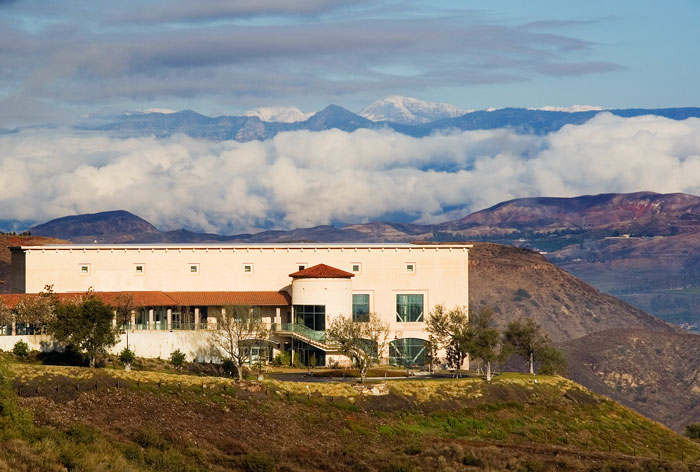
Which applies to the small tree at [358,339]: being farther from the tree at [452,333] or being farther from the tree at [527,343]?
the tree at [527,343]

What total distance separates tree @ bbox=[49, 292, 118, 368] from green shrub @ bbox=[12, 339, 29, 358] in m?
2.27

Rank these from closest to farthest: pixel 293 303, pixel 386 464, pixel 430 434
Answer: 1. pixel 386 464
2. pixel 430 434
3. pixel 293 303

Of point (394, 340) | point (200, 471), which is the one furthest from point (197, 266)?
point (200, 471)

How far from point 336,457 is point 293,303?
34.4 m

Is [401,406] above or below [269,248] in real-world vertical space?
below

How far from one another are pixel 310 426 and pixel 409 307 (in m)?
33.7

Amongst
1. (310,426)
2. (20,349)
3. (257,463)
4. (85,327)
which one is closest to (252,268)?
(85,327)

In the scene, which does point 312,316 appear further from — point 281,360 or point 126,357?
point 126,357

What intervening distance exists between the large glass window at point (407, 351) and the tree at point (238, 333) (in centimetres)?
1347

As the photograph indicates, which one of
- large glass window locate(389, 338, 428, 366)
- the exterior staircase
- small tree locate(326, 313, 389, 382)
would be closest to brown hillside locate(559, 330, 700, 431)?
large glass window locate(389, 338, 428, 366)

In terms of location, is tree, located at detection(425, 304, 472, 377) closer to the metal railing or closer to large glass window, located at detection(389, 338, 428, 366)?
large glass window, located at detection(389, 338, 428, 366)

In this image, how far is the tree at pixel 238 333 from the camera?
7759 centimetres

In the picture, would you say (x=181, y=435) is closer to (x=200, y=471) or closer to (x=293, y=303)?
(x=200, y=471)

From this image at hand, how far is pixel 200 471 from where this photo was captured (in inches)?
1980
